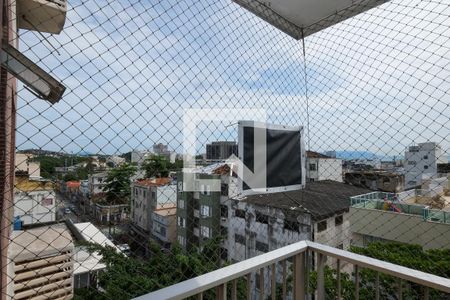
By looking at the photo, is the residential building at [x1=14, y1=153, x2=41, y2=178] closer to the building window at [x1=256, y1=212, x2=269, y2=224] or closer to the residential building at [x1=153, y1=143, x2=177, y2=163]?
the residential building at [x1=153, y1=143, x2=177, y2=163]

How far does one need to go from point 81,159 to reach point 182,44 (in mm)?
901

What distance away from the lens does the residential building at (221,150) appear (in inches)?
78.9

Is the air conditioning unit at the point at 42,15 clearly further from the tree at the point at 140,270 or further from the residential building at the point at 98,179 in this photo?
the tree at the point at 140,270

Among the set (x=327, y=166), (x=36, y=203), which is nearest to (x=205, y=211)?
(x=327, y=166)

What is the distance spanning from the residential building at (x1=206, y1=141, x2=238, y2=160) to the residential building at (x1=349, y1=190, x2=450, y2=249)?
462 cm

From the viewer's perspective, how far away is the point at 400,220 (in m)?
5.82

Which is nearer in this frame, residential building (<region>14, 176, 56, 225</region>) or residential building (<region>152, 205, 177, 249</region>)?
residential building (<region>14, 176, 56, 225</region>)

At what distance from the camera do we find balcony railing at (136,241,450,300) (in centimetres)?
90

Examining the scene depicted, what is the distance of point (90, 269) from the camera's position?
511 cm

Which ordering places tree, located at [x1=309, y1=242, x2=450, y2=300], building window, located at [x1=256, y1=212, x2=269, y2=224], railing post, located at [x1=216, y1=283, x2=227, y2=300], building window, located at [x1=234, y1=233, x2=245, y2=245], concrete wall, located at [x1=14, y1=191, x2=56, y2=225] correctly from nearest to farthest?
railing post, located at [x1=216, y1=283, x2=227, y2=300]
concrete wall, located at [x1=14, y1=191, x2=56, y2=225]
tree, located at [x1=309, y1=242, x2=450, y2=300]
building window, located at [x1=256, y1=212, x2=269, y2=224]
building window, located at [x1=234, y1=233, x2=245, y2=245]

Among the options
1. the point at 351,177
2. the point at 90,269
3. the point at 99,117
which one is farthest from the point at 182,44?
the point at 351,177

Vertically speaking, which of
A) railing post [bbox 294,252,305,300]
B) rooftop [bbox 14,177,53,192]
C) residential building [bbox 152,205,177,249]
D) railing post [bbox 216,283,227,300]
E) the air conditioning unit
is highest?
the air conditioning unit

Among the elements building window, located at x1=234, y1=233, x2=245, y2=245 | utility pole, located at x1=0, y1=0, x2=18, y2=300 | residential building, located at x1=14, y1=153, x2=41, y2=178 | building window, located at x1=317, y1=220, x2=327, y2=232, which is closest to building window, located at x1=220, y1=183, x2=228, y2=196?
building window, located at x1=234, y1=233, x2=245, y2=245

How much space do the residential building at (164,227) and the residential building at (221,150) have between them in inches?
371
